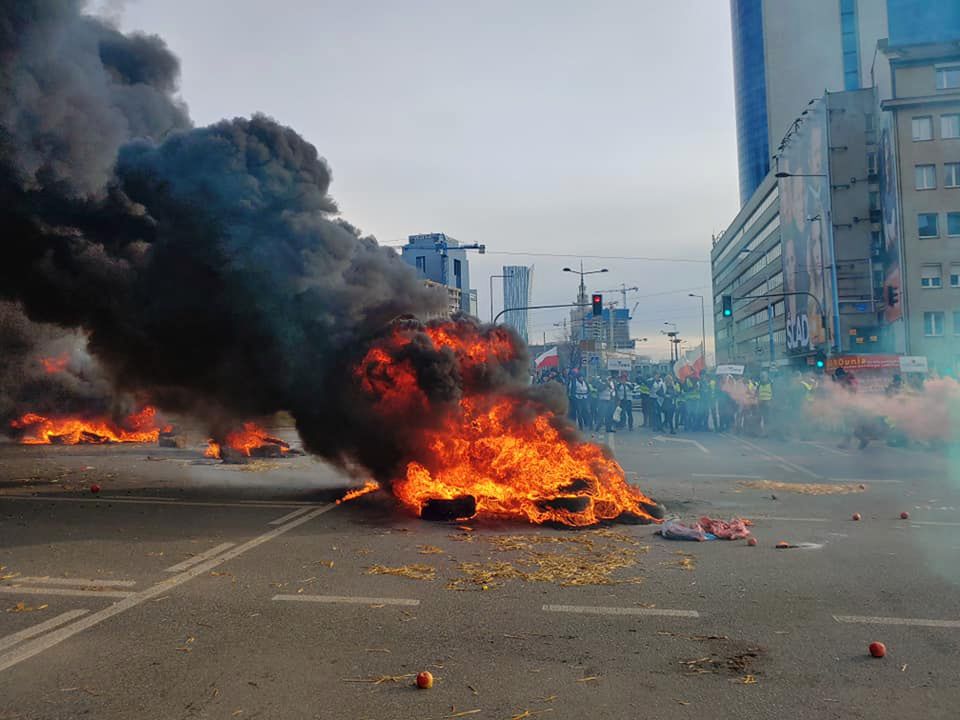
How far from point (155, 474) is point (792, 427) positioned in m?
16.5

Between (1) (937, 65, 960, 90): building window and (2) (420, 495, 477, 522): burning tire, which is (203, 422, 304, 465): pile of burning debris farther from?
(1) (937, 65, 960, 90): building window

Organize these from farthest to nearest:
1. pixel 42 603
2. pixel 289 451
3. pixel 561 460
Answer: pixel 289 451, pixel 561 460, pixel 42 603

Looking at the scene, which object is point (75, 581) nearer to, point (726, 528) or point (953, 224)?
point (726, 528)

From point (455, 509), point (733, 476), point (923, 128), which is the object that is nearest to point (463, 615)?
point (455, 509)

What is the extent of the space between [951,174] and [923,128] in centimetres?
278

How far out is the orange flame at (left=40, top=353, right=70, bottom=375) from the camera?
65.4 feet

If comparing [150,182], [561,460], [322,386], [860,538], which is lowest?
[860,538]

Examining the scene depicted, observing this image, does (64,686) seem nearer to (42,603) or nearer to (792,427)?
(42,603)

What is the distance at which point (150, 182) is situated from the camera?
36.3 feet

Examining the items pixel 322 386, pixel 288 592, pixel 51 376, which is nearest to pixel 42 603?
pixel 288 592

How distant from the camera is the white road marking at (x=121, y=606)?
4306mm

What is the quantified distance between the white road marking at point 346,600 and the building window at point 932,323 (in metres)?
38.3

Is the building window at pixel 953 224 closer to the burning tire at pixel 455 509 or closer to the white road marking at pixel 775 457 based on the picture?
the white road marking at pixel 775 457

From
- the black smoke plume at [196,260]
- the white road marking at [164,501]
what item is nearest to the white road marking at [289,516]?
the white road marking at [164,501]
